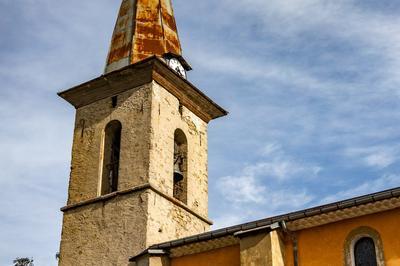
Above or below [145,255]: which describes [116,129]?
above

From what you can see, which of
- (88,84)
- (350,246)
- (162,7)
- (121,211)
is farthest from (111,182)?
(350,246)

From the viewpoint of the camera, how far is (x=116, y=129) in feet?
71.1

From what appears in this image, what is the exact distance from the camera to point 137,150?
66.6ft

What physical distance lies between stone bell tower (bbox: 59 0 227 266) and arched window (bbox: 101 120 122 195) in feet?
0.10

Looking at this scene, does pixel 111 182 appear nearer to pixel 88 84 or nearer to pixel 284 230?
pixel 88 84

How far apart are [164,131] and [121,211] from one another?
2798mm

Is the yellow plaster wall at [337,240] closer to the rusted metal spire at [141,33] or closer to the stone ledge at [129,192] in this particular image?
the stone ledge at [129,192]

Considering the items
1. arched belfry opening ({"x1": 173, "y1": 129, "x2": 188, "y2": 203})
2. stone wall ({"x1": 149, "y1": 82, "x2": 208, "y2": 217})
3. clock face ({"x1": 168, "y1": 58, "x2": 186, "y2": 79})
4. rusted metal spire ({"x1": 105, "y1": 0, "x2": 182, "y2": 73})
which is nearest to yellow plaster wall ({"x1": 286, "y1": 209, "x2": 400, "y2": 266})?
stone wall ({"x1": 149, "y1": 82, "x2": 208, "y2": 217})

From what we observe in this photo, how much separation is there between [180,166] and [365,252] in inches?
315

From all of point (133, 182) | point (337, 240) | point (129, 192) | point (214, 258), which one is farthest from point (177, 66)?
point (337, 240)

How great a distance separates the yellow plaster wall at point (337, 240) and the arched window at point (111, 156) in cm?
694

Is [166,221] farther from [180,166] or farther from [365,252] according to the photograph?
[365,252]

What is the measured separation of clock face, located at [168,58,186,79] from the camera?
886 inches

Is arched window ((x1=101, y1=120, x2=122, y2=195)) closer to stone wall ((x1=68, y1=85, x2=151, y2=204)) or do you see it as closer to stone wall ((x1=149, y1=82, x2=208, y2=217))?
stone wall ((x1=68, y1=85, x2=151, y2=204))
